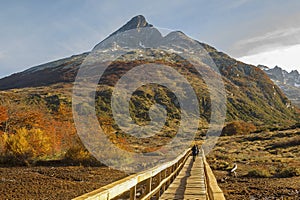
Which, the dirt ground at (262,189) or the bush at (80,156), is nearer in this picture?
the dirt ground at (262,189)

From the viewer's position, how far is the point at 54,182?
64.5ft

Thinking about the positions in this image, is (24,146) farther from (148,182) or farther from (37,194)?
(148,182)

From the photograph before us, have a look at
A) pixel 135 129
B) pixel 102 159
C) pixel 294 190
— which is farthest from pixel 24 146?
pixel 135 129

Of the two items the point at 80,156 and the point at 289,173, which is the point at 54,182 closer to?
the point at 80,156

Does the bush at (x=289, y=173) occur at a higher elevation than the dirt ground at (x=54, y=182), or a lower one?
lower

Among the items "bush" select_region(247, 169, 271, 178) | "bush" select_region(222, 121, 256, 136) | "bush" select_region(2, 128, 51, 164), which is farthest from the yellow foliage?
"bush" select_region(222, 121, 256, 136)

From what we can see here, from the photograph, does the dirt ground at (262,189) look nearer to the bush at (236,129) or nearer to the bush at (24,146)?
the bush at (24,146)

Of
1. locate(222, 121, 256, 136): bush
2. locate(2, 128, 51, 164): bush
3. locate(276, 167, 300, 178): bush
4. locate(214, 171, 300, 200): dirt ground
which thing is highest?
locate(2, 128, 51, 164): bush

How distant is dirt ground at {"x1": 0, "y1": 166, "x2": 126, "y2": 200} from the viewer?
1573 centimetres

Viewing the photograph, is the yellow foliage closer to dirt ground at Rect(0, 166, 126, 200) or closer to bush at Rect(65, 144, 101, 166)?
bush at Rect(65, 144, 101, 166)

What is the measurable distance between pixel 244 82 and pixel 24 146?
534 feet

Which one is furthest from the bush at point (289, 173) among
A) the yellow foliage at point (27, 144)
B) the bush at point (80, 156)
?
the yellow foliage at point (27, 144)

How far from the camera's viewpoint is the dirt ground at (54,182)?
1573cm

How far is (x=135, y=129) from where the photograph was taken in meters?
89.9
